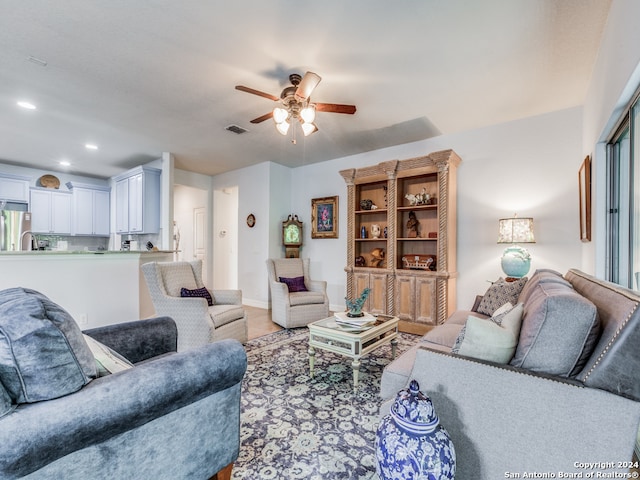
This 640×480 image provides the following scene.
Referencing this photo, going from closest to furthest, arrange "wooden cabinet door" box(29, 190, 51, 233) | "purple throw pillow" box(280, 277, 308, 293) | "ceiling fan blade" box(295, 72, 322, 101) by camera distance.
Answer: "ceiling fan blade" box(295, 72, 322, 101) < "purple throw pillow" box(280, 277, 308, 293) < "wooden cabinet door" box(29, 190, 51, 233)

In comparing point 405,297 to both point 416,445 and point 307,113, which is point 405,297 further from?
point 416,445

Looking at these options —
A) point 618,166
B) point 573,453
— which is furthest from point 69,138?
point 618,166

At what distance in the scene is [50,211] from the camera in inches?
225

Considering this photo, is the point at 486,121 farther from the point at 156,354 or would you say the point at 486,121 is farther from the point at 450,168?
the point at 156,354

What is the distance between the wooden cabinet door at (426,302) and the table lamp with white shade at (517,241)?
2.79 feet

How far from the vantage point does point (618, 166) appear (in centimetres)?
218

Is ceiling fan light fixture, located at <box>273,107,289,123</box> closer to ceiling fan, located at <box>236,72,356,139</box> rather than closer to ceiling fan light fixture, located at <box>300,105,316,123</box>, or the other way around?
ceiling fan, located at <box>236,72,356,139</box>

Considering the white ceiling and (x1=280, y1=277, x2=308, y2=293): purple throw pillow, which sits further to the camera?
(x1=280, y1=277, x2=308, y2=293): purple throw pillow

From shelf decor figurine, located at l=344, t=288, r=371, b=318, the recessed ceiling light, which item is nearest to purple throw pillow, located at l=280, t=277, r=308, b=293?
shelf decor figurine, located at l=344, t=288, r=371, b=318

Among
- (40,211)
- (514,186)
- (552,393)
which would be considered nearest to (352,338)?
(552,393)

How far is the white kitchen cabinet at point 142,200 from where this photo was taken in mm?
5062

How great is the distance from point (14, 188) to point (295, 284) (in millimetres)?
5557

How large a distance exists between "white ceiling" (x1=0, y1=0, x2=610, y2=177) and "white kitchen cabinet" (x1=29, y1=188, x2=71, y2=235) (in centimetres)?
206

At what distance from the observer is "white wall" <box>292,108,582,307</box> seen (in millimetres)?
3281
